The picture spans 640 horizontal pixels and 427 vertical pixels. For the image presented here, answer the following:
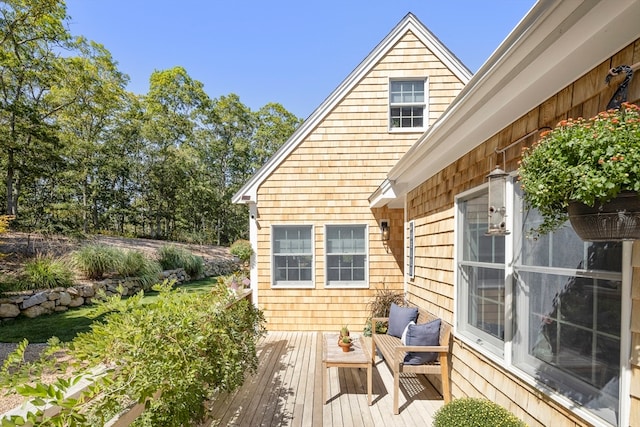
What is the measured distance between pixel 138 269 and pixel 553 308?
9.62 m

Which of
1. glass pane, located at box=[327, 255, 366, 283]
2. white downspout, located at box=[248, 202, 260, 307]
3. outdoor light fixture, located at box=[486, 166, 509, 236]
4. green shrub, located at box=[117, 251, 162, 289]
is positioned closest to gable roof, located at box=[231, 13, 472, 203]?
white downspout, located at box=[248, 202, 260, 307]

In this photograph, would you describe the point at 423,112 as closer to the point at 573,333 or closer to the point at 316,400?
the point at 573,333

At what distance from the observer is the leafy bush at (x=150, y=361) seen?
4.75ft

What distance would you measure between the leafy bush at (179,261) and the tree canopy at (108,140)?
2.70 meters

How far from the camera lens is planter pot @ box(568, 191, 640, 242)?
1.07 m

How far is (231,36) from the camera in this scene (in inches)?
279

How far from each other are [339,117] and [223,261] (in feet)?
34.6

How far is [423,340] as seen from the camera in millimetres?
3053

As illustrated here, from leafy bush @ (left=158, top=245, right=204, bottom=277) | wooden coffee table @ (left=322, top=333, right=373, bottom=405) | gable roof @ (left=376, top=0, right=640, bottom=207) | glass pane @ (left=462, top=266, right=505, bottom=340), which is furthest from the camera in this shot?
leafy bush @ (left=158, top=245, right=204, bottom=277)

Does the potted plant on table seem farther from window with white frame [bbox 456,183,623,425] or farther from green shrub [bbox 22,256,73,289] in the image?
green shrub [bbox 22,256,73,289]

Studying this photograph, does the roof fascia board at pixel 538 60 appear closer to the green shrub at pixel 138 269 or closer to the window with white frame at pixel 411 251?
the window with white frame at pixel 411 251

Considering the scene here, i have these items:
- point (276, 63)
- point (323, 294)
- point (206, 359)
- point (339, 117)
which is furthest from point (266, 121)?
point (206, 359)

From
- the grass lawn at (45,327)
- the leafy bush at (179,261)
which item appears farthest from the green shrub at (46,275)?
the leafy bush at (179,261)

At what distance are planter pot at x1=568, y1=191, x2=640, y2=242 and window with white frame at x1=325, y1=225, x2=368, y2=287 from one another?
15.1 ft
